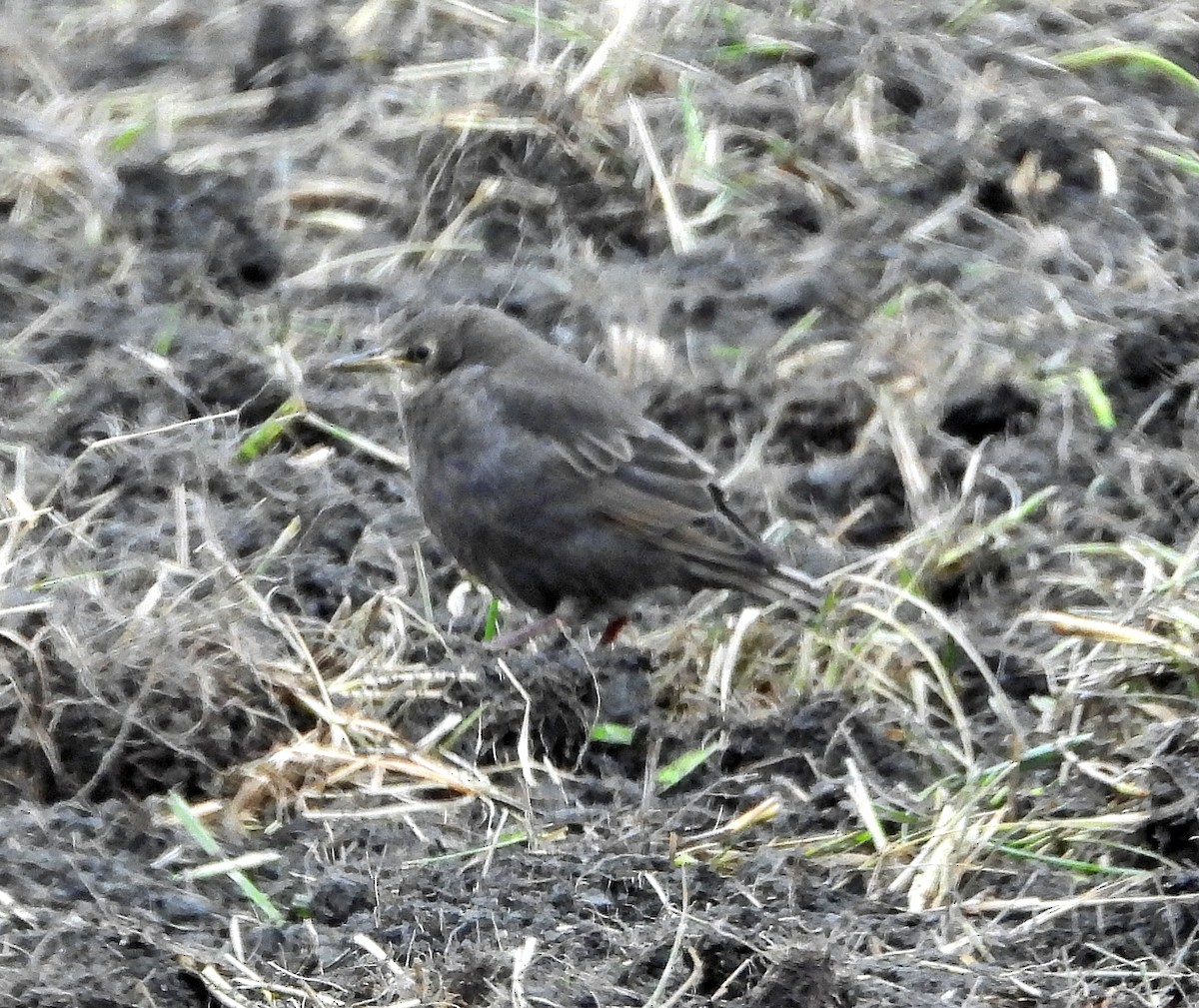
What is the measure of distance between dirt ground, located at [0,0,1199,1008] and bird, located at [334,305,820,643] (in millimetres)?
209

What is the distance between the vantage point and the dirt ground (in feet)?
12.4

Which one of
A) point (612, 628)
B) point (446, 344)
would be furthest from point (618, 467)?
point (446, 344)

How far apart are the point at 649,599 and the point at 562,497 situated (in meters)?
0.46

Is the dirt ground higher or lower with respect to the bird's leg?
higher

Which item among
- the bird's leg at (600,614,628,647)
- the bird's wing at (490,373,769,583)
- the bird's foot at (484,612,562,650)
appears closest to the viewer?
the bird's foot at (484,612,562,650)

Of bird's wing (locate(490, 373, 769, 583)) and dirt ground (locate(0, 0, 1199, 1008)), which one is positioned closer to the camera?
dirt ground (locate(0, 0, 1199, 1008))

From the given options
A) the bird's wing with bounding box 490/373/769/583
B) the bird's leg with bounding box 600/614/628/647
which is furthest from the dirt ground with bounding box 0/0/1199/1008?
the bird's wing with bounding box 490/373/769/583

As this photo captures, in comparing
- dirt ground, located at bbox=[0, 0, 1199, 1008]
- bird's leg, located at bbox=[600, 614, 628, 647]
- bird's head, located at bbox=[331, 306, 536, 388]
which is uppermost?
bird's head, located at bbox=[331, 306, 536, 388]

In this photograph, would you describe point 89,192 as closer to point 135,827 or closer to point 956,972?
point 135,827

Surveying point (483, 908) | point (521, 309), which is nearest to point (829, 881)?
point (483, 908)

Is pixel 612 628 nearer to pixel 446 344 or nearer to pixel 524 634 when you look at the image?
pixel 524 634

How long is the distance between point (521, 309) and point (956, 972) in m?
3.17

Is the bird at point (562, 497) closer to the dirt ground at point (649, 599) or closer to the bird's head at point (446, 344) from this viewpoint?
the bird's head at point (446, 344)

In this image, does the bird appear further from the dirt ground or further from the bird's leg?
the dirt ground
